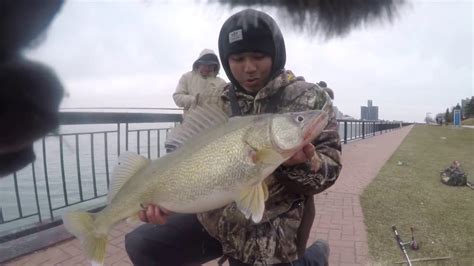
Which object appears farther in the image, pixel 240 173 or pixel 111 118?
pixel 111 118

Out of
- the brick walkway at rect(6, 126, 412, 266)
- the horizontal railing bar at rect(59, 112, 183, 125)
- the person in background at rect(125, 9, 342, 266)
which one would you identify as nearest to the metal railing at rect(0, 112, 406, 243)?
the horizontal railing bar at rect(59, 112, 183, 125)

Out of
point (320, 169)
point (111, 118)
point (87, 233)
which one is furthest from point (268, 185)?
point (111, 118)

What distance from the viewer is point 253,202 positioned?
1323mm

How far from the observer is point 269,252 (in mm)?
1782

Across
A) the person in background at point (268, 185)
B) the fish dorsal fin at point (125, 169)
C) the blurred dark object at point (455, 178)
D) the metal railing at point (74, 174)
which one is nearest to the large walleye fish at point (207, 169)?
the fish dorsal fin at point (125, 169)

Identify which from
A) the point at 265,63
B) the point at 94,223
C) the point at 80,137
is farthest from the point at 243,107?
the point at 80,137

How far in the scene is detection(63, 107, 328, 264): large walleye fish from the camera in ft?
4.37

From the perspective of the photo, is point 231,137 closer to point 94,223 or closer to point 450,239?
point 94,223

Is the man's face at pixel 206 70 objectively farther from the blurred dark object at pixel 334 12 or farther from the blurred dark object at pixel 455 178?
the blurred dark object at pixel 455 178

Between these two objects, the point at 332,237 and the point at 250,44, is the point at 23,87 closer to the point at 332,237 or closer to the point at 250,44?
the point at 250,44

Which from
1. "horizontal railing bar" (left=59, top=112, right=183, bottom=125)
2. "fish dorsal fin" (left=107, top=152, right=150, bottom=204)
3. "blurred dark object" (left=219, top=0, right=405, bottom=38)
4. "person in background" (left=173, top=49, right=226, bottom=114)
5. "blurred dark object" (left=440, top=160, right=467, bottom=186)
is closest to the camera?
"blurred dark object" (left=219, top=0, right=405, bottom=38)

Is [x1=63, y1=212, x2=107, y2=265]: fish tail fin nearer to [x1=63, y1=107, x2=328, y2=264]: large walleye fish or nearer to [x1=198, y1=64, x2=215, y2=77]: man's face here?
[x1=63, y1=107, x2=328, y2=264]: large walleye fish

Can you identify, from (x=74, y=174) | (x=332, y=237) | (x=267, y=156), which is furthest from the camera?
(x=74, y=174)

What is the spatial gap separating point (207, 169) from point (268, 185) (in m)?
0.39
